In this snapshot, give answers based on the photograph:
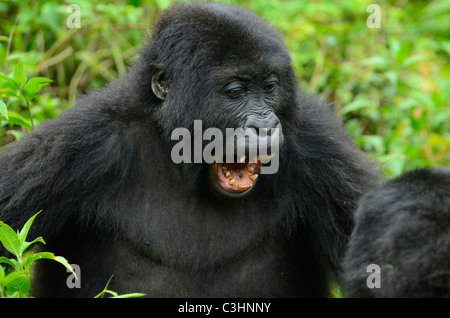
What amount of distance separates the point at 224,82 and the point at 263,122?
36 centimetres

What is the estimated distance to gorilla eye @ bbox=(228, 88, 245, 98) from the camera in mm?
4344

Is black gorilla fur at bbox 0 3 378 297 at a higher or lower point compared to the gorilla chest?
higher

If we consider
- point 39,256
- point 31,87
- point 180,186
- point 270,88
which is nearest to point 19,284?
point 39,256

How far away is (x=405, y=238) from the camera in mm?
3459

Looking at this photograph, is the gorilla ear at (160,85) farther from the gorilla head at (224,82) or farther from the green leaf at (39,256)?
the green leaf at (39,256)

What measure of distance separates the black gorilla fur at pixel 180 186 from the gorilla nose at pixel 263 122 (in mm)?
86

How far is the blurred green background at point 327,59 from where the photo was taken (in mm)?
6891

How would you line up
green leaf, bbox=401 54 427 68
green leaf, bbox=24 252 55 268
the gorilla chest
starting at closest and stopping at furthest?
green leaf, bbox=24 252 55 268 < the gorilla chest < green leaf, bbox=401 54 427 68

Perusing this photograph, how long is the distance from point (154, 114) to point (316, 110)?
4.05 ft

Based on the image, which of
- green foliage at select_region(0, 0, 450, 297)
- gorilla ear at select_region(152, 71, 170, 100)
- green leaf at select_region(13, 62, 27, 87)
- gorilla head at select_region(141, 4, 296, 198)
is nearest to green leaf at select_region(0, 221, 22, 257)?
gorilla head at select_region(141, 4, 296, 198)

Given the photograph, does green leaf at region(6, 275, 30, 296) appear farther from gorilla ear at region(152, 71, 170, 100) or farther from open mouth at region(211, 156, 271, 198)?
gorilla ear at region(152, 71, 170, 100)

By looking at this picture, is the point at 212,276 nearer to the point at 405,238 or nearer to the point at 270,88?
the point at 270,88

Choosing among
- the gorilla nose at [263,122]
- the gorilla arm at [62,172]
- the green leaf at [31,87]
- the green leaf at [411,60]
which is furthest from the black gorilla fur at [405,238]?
the green leaf at [411,60]

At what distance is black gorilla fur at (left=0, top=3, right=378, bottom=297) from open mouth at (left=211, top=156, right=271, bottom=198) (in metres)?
0.13
